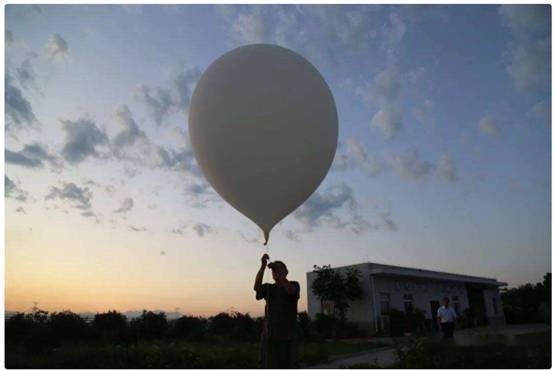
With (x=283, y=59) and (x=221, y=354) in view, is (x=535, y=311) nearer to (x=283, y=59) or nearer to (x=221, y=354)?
(x=221, y=354)

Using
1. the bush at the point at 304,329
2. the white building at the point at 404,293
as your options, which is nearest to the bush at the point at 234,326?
the bush at the point at 304,329

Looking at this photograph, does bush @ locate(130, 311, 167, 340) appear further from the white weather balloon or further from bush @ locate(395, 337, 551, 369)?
the white weather balloon

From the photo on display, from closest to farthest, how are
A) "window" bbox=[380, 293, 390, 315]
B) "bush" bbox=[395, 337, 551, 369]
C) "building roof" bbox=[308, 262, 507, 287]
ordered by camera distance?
"bush" bbox=[395, 337, 551, 369], "building roof" bbox=[308, 262, 507, 287], "window" bbox=[380, 293, 390, 315]

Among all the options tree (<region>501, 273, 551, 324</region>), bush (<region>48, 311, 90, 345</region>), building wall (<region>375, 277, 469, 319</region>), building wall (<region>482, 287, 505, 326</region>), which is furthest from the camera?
tree (<region>501, 273, 551, 324</region>)

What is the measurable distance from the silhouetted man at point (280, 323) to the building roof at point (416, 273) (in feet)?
54.5

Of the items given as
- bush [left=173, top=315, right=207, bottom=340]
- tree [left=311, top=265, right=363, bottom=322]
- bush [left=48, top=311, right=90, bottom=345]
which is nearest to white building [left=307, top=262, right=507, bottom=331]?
tree [left=311, top=265, right=363, bottom=322]

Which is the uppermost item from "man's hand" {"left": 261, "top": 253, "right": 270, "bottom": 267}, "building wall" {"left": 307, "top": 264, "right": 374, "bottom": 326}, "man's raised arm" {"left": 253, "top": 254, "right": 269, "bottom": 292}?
"building wall" {"left": 307, "top": 264, "right": 374, "bottom": 326}

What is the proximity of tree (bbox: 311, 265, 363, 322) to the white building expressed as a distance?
2.08ft

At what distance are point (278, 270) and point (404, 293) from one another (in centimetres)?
2011

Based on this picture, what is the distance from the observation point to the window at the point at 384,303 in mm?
20436

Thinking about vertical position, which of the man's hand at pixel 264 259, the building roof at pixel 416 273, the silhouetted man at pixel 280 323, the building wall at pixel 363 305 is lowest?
the silhouetted man at pixel 280 323

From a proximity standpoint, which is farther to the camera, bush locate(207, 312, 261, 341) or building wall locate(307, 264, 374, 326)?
building wall locate(307, 264, 374, 326)

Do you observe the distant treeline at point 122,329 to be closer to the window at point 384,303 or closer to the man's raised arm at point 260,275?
the window at point 384,303

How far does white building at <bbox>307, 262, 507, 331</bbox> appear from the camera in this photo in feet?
65.4
